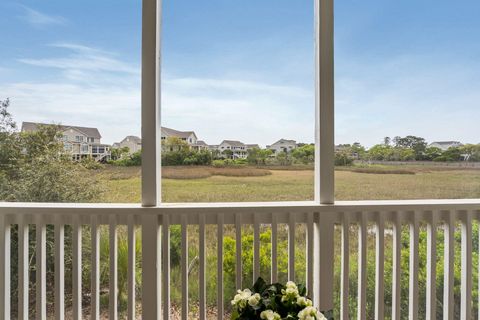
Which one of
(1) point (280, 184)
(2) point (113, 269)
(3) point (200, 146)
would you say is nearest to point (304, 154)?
(1) point (280, 184)

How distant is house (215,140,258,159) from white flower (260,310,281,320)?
107cm

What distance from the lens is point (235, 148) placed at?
6.02 feet

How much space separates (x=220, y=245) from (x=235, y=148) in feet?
1.95

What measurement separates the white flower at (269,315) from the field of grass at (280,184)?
0.96m

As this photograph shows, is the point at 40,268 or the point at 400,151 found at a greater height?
the point at 400,151

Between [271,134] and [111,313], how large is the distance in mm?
1415

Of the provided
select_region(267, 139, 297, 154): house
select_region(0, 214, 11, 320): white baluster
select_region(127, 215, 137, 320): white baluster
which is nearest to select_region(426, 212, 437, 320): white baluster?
select_region(267, 139, 297, 154): house

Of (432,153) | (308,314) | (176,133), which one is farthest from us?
(432,153)

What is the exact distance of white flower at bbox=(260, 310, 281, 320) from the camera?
0.87m

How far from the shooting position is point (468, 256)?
174cm

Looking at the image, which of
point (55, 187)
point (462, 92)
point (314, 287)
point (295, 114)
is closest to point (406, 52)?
point (462, 92)

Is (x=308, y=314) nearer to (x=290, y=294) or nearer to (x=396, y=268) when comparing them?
(x=290, y=294)

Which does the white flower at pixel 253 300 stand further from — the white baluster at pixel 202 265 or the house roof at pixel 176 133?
the house roof at pixel 176 133

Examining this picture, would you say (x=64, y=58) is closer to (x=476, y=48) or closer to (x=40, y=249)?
(x=40, y=249)
